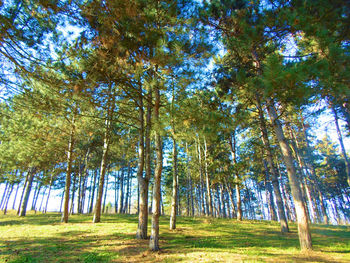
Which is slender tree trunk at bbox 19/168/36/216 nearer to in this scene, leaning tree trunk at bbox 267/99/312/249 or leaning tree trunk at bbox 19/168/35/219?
leaning tree trunk at bbox 19/168/35/219

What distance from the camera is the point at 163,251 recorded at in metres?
5.88

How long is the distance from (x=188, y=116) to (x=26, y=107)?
5093 millimetres

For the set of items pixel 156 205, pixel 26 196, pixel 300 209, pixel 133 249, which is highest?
pixel 26 196

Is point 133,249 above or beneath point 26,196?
beneath

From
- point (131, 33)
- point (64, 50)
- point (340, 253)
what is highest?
point (131, 33)

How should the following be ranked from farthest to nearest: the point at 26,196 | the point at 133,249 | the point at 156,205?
the point at 26,196 → the point at 156,205 → the point at 133,249

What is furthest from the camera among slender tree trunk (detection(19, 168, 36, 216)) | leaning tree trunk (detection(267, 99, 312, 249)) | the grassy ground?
slender tree trunk (detection(19, 168, 36, 216))

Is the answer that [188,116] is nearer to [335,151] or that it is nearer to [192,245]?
[192,245]

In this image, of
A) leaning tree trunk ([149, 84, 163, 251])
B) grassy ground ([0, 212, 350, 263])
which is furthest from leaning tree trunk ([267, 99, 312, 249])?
leaning tree trunk ([149, 84, 163, 251])

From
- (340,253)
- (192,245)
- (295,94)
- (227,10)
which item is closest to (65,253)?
(192,245)

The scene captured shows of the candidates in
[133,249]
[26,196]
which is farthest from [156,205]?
[26,196]

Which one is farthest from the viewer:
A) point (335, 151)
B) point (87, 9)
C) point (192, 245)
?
point (335, 151)

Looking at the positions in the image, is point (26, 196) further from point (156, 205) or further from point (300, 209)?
point (300, 209)

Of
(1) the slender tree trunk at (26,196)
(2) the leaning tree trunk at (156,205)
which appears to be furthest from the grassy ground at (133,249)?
(1) the slender tree trunk at (26,196)
